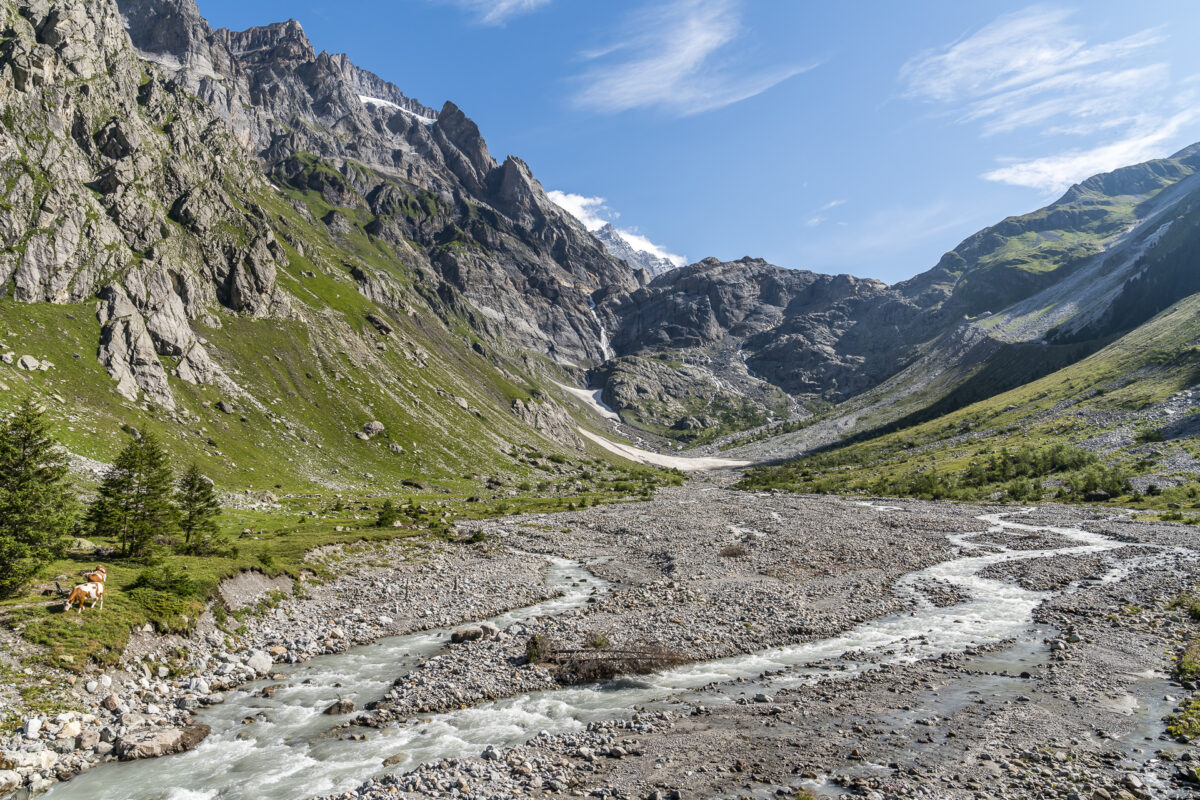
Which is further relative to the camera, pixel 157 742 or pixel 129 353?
pixel 129 353

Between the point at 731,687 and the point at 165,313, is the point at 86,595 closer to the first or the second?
the point at 731,687

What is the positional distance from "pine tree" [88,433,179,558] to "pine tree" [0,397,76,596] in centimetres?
848

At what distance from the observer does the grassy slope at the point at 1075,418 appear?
132750mm

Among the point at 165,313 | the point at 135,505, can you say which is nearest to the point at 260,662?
the point at 135,505

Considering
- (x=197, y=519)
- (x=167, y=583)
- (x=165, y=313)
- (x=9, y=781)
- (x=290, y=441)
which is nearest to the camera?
(x=9, y=781)

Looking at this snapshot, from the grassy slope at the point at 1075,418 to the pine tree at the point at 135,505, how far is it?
136 m

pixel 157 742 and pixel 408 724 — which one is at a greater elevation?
pixel 157 742

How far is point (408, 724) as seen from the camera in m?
22.7

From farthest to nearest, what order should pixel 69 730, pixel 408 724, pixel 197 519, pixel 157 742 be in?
1. pixel 197 519
2. pixel 408 724
3. pixel 157 742
4. pixel 69 730

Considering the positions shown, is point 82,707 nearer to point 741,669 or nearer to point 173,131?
point 741,669

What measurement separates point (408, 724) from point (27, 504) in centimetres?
2128

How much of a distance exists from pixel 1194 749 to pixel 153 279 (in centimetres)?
15649

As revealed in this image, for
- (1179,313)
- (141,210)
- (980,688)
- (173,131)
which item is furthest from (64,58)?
(1179,313)

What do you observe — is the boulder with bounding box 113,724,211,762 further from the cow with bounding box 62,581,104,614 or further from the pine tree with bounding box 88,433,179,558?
the pine tree with bounding box 88,433,179,558
